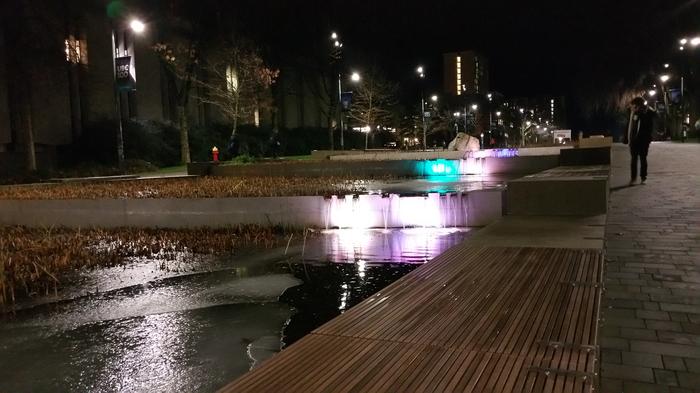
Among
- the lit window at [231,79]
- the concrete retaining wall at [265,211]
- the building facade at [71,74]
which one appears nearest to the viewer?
the concrete retaining wall at [265,211]

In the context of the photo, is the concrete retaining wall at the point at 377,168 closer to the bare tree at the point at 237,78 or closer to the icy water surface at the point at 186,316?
the bare tree at the point at 237,78

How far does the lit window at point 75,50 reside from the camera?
3104cm

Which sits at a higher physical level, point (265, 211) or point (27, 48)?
point (27, 48)

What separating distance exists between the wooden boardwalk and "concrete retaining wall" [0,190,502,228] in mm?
6184

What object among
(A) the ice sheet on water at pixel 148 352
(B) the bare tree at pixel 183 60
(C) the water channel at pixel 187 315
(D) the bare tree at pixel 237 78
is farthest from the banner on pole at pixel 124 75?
(A) the ice sheet on water at pixel 148 352

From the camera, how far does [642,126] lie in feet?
40.6

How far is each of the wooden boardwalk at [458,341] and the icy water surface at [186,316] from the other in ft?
4.38

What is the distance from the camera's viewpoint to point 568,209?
927cm

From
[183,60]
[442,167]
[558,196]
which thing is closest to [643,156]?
[558,196]

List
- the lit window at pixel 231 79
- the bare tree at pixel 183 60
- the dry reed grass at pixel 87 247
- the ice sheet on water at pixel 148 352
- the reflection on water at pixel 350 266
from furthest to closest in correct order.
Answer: the lit window at pixel 231 79 → the bare tree at pixel 183 60 → the dry reed grass at pixel 87 247 → the reflection on water at pixel 350 266 → the ice sheet on water at pixel 148 352

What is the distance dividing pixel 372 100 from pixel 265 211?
46.8 meters

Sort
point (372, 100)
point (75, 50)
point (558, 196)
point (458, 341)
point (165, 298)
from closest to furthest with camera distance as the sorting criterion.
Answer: point (458, 341)
point (165, 298)
point (558, 196)
point (75, 50)
point (372, 100)

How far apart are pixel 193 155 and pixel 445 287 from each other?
37119mm

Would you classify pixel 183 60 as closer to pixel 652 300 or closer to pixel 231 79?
pixel 231 79
